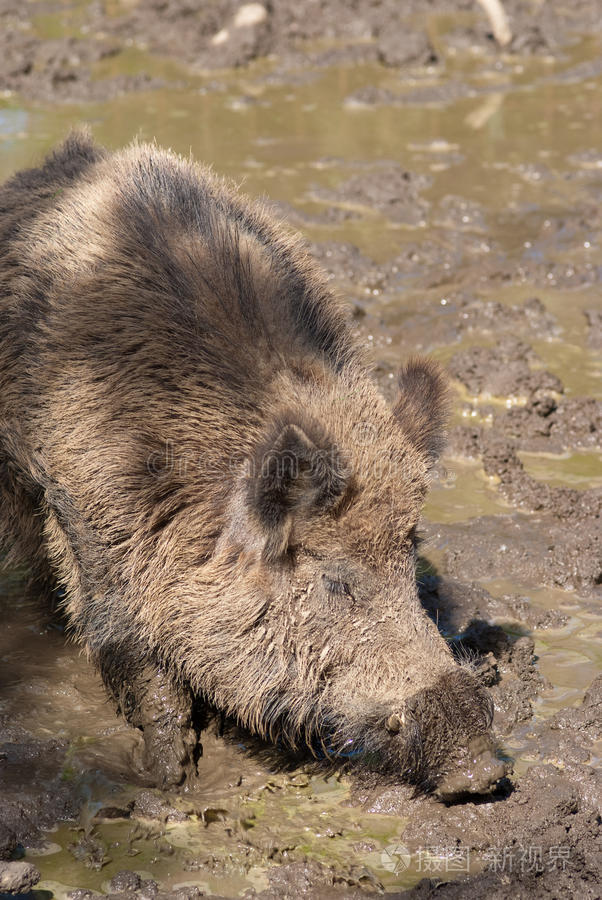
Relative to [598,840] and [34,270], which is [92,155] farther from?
[598,840]

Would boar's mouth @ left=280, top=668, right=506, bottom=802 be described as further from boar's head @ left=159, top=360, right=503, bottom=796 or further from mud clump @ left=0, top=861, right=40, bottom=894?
mud clump @ left=0, top=861, right=40, bottom=894

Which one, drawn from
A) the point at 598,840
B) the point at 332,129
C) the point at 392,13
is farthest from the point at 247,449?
the point at 392,13

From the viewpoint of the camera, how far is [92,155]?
4879 millimetres

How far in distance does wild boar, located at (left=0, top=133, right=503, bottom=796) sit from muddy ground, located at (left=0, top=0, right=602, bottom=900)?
26cm

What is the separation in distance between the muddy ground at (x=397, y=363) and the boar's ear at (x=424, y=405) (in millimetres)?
936

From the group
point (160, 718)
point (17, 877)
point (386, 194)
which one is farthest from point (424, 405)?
point (386, 194)

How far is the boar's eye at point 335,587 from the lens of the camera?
3521 millimetres

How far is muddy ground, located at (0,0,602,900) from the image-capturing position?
3500 mm

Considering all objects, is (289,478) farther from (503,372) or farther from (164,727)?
(503,372)

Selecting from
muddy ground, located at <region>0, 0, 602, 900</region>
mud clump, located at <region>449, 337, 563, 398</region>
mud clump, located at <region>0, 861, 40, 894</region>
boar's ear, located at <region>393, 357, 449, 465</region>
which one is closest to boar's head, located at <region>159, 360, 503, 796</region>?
boar's ear, located at <region>393, 357, 449, 465</region>

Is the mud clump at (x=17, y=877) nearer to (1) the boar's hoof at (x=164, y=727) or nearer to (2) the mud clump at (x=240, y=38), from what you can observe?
(1) the boar's hoof at (x=164, y=727)

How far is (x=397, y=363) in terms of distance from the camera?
251 inches

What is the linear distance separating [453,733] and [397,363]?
131 inches

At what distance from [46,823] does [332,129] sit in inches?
302
